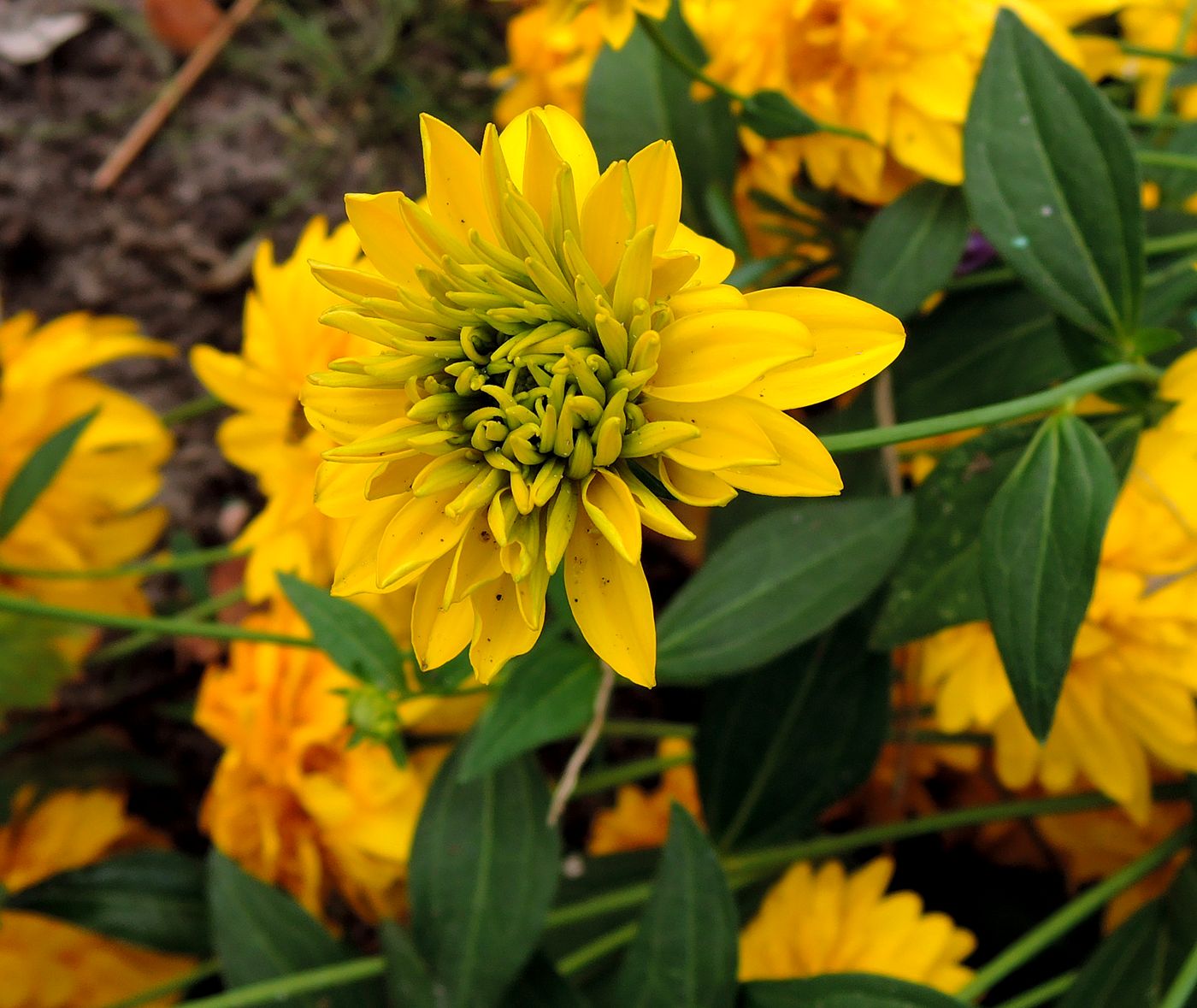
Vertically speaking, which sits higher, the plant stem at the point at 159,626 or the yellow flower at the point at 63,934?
the plant stem at the point at 159,626

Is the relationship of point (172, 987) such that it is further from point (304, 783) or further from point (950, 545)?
point (950, 545)

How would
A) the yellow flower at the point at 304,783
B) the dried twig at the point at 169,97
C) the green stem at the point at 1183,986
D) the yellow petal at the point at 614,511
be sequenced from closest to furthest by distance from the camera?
the yellow petal at the point at 614,511 → the green stem at the point at 1183,986 → the yellow flower at the point at 304,783 → the dried twig at the point at 169,97

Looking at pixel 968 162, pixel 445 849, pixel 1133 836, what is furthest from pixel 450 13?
pixel 1133 836

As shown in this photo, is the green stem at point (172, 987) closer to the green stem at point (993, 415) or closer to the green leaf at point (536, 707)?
the green leaf at point (536, 707)

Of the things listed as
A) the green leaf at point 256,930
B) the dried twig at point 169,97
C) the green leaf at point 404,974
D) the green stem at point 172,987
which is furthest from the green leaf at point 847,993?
the dried twig at point 169,97

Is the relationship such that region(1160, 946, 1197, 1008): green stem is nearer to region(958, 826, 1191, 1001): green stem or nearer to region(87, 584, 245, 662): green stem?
region(958, 826, 1191, 1001): green stem

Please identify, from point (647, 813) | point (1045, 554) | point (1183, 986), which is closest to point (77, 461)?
point (647, 813)

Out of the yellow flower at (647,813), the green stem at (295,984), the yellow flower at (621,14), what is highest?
the yellow flower at (621,14)
